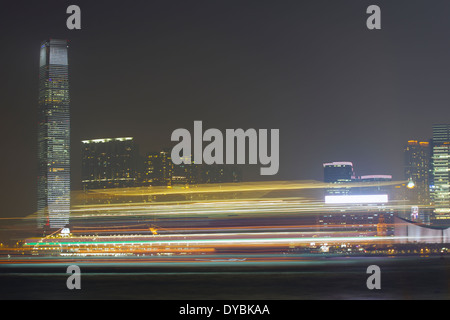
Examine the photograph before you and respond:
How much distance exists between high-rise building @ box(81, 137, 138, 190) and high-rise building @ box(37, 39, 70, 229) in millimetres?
19905

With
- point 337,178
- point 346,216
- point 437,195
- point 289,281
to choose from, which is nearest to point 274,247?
point 289,281

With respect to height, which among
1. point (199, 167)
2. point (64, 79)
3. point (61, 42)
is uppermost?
point (61, 42)

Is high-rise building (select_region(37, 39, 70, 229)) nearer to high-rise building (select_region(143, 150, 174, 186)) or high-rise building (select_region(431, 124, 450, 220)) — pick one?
high-rise building (select_region(143, 150, 174, 186))

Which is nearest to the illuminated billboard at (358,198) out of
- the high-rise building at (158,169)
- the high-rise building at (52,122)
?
the high-rise building at (158,169)

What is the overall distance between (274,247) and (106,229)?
6.32 metres

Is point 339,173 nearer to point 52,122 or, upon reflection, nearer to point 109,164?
point 109,164

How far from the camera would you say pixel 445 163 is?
A: 45.2 meters

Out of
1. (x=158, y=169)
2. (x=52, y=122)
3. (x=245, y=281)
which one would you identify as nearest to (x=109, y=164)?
(x=158, y=169)

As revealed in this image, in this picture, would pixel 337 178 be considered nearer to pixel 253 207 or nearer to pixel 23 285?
pixel 253 207

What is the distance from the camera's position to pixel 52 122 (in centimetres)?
4872

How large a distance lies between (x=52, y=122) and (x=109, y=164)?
2676 cm

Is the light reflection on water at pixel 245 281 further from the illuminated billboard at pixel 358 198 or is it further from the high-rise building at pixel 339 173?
the high-rise building at pixel 339 173

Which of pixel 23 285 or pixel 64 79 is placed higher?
pixel 64 79

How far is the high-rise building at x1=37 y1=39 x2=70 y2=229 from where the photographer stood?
46469mm
